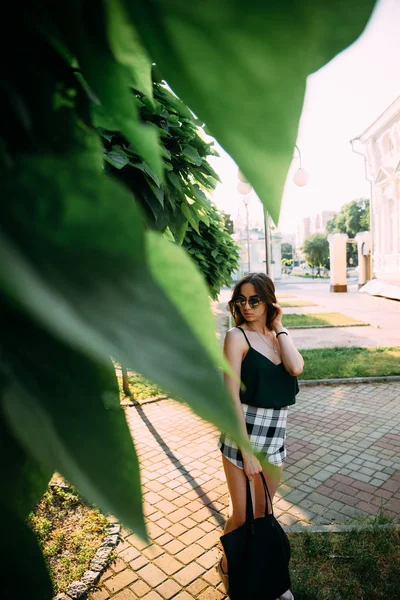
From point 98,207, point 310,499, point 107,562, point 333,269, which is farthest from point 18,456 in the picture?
point 333,269

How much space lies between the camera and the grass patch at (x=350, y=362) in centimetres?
860

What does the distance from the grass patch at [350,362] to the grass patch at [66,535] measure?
546 centimetres

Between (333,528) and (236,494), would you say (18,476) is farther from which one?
(333,528)

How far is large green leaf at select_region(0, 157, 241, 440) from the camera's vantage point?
187mm

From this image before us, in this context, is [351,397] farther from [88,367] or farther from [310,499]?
[88,367]

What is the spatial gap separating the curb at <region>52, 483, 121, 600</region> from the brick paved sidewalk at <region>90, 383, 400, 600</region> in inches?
3.0

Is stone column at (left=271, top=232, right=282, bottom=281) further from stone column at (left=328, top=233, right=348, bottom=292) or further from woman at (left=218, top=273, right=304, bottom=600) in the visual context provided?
woman at (left=218, top=273, right=304, bottom=600)

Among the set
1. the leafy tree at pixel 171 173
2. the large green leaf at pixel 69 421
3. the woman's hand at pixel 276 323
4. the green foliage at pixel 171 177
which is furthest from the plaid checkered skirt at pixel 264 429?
the large green leaf at pixel 69 421

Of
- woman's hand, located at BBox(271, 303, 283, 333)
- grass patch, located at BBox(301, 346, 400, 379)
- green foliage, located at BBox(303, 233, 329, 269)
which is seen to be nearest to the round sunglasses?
woman's hand, located at BBox(271, 303, 283, 333)

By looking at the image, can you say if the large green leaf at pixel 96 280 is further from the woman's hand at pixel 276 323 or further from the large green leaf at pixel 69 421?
the woman's hand at pixel 276 323

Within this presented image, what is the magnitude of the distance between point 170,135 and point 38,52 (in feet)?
6.32

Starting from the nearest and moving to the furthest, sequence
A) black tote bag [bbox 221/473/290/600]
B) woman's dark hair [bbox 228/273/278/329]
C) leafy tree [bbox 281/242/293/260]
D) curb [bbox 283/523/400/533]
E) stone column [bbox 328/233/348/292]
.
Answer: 1. black tote bag [bbox 221/473/290/600]
2. woman's dark hair [bbox 228/273/278/329]
3. curb [bbox 283/523/400/533]
4. stone column [bbox 328/233/348/292]
5. leafy tree [bbox 281/242/293/260]

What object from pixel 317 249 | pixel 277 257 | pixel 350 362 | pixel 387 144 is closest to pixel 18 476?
pixel 350 362

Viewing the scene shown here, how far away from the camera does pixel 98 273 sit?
0.20 meters
